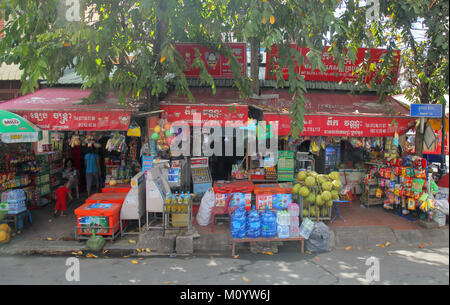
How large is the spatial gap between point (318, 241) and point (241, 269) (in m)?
1.87

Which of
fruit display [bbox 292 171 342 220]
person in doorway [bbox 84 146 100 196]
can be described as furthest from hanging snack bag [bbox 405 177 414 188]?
person in doorway [bbox 84 146 100 196]

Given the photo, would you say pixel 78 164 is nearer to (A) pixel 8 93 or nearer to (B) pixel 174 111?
(A) pixel 8 93

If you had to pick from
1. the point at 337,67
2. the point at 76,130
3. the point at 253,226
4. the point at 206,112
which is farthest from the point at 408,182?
the point at 76,130

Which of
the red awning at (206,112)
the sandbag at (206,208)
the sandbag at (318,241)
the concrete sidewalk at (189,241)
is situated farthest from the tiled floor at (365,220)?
the red awning at (206,112)

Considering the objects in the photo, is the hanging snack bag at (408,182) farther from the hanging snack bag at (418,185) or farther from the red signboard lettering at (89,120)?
the red signboard lettering at (89,120)

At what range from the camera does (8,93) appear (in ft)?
33.6

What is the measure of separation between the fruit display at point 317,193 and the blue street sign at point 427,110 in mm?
2347

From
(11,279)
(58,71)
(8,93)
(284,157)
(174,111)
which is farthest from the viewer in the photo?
(8,93)

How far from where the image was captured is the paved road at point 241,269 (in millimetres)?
5512

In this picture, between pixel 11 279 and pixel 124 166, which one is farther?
pixel 124 166

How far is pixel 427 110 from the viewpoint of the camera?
297 inches

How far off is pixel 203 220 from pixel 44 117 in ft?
14.6

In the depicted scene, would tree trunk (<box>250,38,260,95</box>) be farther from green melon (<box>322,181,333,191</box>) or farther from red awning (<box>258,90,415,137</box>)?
green melon (<box>322,181,333,191</box>)

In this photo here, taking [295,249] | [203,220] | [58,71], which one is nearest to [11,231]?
[58,71]
